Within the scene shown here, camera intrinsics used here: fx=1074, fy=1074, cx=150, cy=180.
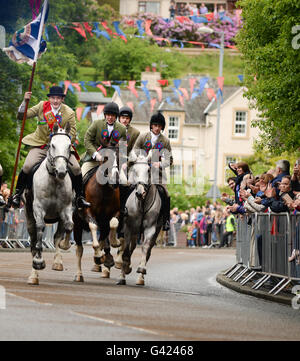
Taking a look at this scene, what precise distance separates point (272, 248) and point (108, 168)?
3044 millimetres

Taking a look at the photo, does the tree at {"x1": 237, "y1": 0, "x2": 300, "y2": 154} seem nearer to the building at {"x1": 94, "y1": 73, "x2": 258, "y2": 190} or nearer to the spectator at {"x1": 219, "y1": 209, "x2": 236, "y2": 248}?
the spectator at {"x1": 219, "y1": 209, "x2": 236, "y2": 248}

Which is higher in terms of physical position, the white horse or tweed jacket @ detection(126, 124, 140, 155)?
tweed jacket @ detection(126, 124, 140, 155)

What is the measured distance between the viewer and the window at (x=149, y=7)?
13227 cm

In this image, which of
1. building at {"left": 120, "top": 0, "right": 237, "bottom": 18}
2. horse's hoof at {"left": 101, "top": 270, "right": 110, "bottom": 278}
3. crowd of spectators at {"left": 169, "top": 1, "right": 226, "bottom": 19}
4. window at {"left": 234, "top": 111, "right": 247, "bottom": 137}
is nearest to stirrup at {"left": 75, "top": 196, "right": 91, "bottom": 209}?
horse's hoof at {"left": 101, "top": 270, "right": 110, "bottom": 278}

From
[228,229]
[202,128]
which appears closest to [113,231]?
[228,229]

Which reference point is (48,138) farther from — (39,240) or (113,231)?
(113,231)

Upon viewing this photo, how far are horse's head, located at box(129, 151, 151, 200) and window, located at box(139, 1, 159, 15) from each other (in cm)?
11622

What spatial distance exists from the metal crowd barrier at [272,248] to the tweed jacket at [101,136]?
2730 mm

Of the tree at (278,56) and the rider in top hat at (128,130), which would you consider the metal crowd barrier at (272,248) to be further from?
the rider in top hat at (128,130)

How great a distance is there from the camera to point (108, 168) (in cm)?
1789

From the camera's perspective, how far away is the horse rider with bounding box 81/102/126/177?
60.8 ft

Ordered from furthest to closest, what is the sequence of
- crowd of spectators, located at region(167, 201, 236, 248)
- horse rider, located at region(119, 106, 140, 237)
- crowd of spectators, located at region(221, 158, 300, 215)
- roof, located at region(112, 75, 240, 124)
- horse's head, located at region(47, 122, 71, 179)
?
roof, located at region(112, 75, 240, 124) < crowd of spectators, located at region(167, 201, 236, 248) < horse rider, located at region(119, 106, 140, 237) < crowd of spectators, located at region(221, 158, 300, 215) < horse's head, located at region(47, 122, 71, 179)

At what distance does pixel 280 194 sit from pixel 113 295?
4.08m

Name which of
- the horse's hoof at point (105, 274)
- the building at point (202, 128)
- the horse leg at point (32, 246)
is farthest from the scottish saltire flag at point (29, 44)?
the building at point (202, 128)
